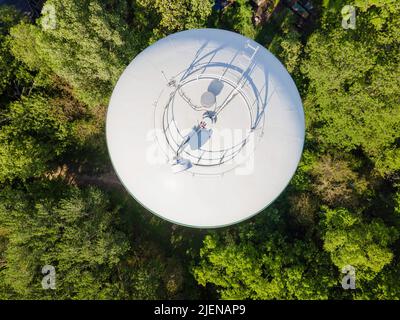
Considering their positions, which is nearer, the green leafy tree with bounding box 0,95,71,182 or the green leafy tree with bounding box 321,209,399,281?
the green leafy tree with bounding box 321,209,399,281

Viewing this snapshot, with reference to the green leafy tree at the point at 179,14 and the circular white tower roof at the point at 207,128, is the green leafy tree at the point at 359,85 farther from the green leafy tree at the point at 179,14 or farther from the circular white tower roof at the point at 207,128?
the circular white tower roof at the point at 207,128

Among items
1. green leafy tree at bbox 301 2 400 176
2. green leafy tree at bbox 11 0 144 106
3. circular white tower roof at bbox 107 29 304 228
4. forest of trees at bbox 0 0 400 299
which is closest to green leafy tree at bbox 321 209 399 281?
forest of trees at bbox 0 0 400 299

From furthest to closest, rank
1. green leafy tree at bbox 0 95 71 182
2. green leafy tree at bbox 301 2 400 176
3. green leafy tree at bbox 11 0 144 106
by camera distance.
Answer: green leafy tree at bbox 0 95 71 182
green leafy tree at bbox 301 2 400 176
green leafy tree at bbox 11 0 144 106

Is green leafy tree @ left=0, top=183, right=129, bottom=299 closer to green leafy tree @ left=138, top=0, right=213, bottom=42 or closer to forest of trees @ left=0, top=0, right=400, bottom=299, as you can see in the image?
forest of trees @ left=0, top=0, right=400, bottom=299

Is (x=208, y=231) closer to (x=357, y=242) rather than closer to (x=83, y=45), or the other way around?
(x=357, y=242)

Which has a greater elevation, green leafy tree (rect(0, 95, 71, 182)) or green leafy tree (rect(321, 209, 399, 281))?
green leafy tree (rect(0, 95, 71, 182))

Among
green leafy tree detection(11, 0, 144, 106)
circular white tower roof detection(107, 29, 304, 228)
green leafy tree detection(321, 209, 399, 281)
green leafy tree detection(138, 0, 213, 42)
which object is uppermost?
green leafy tree detection(138, 0, 213, 42)

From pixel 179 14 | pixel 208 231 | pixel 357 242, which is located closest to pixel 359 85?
pixel 357 242
